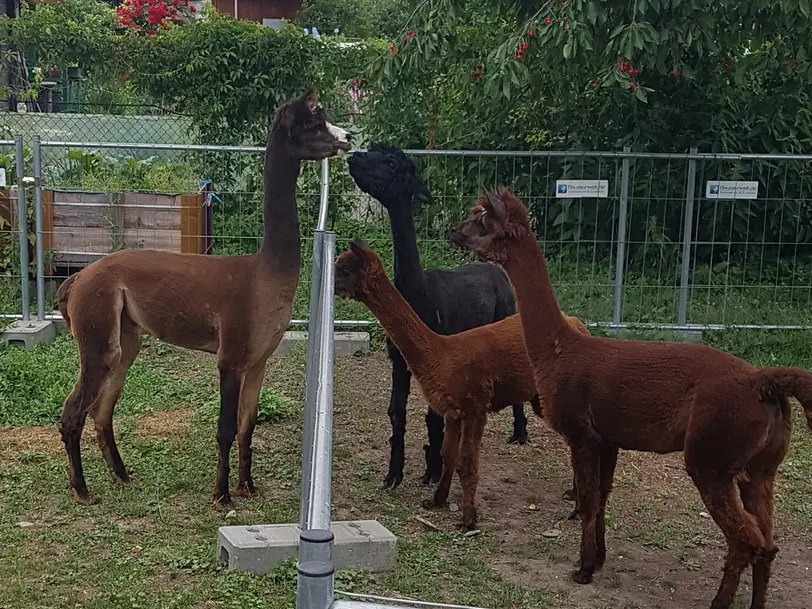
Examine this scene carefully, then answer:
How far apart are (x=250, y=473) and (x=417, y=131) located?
291 inches

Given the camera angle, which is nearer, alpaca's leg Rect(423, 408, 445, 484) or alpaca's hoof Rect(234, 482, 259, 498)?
alpaca's hoof Rect(234, 482, 259, 498)

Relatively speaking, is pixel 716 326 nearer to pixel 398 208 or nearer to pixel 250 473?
pixel 398 208

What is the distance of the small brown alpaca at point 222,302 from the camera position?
5.08m

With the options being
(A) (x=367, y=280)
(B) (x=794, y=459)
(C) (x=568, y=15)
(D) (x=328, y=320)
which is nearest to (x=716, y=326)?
(B) (x=794, y=459)

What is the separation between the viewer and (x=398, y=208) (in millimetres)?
5645

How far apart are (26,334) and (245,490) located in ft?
13.4

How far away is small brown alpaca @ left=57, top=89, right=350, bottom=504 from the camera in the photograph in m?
5.08

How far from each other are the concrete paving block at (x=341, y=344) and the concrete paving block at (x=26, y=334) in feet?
6.99

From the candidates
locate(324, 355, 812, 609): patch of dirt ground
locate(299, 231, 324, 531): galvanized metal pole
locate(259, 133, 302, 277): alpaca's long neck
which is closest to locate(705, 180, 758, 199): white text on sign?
locate(324, 355, 812, 609): patch of dirt ground

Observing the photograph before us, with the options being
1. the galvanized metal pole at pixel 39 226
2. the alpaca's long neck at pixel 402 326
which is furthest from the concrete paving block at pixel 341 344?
the alpaca's long neck at pixel 402 326

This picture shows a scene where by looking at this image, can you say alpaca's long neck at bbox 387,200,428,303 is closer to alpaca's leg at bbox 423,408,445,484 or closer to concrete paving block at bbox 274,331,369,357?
alpaca's leg at bbox 423,408,445,484

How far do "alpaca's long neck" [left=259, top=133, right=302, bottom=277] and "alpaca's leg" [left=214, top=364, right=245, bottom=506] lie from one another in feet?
2.11

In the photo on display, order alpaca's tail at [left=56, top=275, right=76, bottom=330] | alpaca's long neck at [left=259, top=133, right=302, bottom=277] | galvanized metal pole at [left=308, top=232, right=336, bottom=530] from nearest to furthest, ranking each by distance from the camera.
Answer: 1. galvanized metal pole at [left=308, top=232, right=336, bottom=530]
2. alpaca's long neck at [left=259, top=133, right=302, bottom=277]
3. alpaca's tail at [left=56, top=275, right=76, bottom=330]

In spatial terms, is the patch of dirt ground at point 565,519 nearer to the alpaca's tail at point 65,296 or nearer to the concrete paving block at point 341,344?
the concrete paving block at point 341,344
